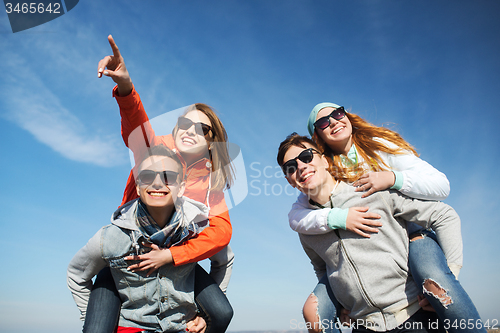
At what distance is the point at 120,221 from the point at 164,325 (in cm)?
124

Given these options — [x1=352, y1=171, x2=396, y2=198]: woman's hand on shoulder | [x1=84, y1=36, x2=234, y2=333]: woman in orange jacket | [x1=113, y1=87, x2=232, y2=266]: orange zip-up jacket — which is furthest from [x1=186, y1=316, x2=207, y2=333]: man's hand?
[x1=352, y1=171, x2=396, y2=198]: woman's hand on shoulder

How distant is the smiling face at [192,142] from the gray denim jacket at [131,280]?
1.03 metres

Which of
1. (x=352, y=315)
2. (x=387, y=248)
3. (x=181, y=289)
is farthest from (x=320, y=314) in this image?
(x=181, y=289)

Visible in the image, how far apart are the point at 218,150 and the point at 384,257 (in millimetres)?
2666

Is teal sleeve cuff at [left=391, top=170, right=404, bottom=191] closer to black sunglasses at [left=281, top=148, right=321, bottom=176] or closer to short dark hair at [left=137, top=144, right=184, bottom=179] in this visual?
black sunglasses at [left=281, top=148, right=321, bottom=176]

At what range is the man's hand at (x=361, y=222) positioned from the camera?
3.58 metres

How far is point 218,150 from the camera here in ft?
16.1

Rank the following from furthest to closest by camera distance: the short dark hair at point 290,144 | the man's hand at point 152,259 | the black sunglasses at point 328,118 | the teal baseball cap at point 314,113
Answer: the teal baseball cap at point 314,113, the black sunglasses at point 328,118, the short dark hair at point 290,144, the man's hand at point 152,259

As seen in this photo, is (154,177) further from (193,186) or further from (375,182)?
(375,182)

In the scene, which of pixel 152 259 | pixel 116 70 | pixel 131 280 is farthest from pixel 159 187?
pixel 116 70

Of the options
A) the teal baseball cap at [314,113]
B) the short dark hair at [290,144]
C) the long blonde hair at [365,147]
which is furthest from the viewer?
the teal baseball cap at [314,113]

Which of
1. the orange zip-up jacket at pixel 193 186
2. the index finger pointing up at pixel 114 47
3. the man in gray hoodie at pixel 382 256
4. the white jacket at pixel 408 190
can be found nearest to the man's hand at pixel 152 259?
the orange zip-up jacket at pixel 193 186

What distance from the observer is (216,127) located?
197 inches

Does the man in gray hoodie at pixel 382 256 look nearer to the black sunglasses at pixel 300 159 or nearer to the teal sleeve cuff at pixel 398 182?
the teal sleeve cuff at pixel 398 182
